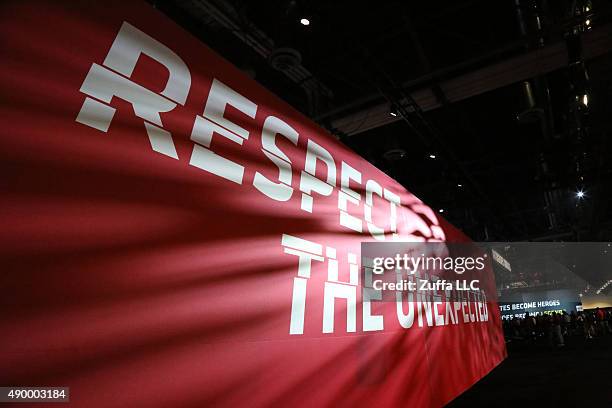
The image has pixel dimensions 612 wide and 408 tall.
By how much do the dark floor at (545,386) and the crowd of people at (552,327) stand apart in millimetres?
3578

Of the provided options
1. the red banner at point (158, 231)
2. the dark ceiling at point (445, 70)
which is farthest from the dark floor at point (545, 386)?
the dark ceiling at point (445, 70)

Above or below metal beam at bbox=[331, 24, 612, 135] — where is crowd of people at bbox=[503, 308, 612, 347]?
below

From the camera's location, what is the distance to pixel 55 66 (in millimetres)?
1253

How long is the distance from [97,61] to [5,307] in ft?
3.12

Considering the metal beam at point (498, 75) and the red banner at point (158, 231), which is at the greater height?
the metal beam at point (498, 75)

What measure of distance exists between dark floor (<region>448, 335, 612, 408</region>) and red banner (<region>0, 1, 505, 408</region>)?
5.11ft

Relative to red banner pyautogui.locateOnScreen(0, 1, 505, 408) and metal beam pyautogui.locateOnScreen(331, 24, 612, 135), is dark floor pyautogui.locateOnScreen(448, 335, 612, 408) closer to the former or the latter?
red banner pyautogui.locateOnScreen(0, 1, 505, 408)

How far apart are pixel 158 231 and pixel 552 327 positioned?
1062 cm

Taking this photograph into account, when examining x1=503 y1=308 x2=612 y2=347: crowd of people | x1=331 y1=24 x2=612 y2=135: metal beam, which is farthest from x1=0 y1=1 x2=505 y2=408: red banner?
x1=503 y1=308 x2=612 y2=347: crowd of people

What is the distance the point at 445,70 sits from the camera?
14.5 ft

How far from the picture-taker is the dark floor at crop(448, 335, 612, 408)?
10.0 ft

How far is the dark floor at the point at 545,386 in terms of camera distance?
3.05m

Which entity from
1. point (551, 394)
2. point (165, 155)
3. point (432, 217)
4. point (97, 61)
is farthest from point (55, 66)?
point (551, 394)

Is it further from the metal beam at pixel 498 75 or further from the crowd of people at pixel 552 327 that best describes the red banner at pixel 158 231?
the crowd of people at pixel 552 327
